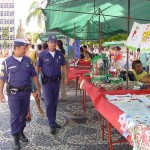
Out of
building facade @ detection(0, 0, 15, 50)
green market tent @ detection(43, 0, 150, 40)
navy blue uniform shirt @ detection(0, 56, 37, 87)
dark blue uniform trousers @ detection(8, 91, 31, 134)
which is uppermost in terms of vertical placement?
building facade @ detection(0, 0, 15, 50)

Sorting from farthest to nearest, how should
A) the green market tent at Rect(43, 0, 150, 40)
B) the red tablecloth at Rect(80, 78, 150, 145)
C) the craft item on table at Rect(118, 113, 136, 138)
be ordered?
the green market tent at Rect(43, 0, 150, 40)
the red tablecloth at Rect(80, 78, 150, 145)
the craft item on table at Rect(118, 113, 136, 138)

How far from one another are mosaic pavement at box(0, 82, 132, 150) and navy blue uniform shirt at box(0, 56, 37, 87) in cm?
101

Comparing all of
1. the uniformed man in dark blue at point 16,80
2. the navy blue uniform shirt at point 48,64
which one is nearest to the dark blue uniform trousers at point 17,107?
the uniformed man in dark blue at point 16,80

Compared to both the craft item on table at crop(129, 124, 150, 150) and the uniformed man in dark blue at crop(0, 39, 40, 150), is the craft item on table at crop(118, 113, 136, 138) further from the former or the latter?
the uniformed man in dark blue at crop(0, 39, 40, 150)

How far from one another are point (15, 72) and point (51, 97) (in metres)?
1.12

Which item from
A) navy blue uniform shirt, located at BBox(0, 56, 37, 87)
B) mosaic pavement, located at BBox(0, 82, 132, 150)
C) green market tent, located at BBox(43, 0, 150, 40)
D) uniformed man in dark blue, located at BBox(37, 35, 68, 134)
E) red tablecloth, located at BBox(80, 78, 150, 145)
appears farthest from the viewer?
green market tent, located at BBox(43, 0, 150, 40)

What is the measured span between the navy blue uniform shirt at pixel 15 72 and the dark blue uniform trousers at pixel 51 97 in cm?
84

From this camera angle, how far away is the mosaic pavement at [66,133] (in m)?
4.40

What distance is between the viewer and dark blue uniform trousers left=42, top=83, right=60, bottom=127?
5.11 meters

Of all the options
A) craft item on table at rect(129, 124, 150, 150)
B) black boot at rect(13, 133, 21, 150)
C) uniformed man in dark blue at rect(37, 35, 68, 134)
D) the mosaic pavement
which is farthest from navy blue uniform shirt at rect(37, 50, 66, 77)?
craft item on table at rect(129, 124, 150, 150)

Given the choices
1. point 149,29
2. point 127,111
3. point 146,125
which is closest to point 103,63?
point 149,29

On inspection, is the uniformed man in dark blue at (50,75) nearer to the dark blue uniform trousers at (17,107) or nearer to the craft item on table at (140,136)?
the dark blue uniform trousers at (17,107)

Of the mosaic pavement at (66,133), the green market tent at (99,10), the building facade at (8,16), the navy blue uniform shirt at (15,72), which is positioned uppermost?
→ the building facade at (8,16)

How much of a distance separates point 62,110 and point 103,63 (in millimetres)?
2125
